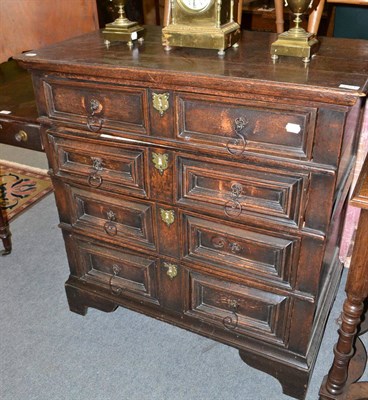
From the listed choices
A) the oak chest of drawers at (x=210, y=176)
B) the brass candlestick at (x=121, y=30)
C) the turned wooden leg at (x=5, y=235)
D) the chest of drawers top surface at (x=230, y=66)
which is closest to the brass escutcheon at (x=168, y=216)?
the oak chest of drawers at (x=210, y=176)

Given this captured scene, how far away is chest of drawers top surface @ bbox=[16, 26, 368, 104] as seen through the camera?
1.18 m

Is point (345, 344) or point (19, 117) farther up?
point (19, 117)

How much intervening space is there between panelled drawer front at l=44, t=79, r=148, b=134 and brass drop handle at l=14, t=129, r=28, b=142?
324 mm

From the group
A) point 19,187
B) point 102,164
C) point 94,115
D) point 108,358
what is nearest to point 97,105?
point 94,115

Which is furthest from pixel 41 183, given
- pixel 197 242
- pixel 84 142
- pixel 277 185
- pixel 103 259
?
pixel 277 185

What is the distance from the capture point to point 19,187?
308 cm

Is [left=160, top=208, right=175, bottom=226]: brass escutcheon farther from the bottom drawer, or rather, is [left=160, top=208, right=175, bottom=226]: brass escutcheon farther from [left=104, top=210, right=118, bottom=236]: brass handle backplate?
the bottom drawer

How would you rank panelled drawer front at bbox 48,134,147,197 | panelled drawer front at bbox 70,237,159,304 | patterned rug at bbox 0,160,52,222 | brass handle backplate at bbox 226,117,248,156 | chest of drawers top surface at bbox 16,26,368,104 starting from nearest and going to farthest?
chest of drawers top surface at bbox 16,26,368,104, brass handle backplate at bbox 226,117,248,156, panelled drawer front at bbox 48,134,147,197, panelled drawer front at bbox 70,237,159,304, patterned rug at bbox 0,160,52,222

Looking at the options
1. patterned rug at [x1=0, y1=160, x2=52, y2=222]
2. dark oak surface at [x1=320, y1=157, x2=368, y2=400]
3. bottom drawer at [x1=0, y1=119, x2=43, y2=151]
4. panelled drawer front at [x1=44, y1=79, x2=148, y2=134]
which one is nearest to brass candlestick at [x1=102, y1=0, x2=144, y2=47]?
panelled drawer front at [x1=44, y1=79, x2=148, y2=134]

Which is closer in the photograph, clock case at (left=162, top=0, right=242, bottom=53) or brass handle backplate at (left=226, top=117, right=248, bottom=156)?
brass handle backplate at (left=226, top=117, right=248, bottom=156)

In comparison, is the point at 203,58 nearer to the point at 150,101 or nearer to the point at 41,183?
the point at 150,101

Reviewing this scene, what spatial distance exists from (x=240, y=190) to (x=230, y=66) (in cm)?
36

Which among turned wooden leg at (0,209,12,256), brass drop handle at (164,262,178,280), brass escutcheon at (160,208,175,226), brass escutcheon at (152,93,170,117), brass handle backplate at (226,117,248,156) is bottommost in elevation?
turned wooden leg at (0,209,12,256)

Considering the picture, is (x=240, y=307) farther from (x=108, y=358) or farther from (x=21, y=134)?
(x=21, y=134)
